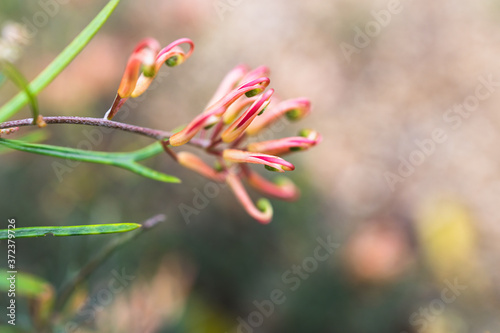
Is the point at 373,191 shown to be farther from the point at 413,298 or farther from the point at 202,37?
the point at 202,37

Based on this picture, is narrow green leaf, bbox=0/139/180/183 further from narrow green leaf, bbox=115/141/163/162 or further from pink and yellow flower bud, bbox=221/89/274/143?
pink and yellow flower bud, bbox=221/89/274/143

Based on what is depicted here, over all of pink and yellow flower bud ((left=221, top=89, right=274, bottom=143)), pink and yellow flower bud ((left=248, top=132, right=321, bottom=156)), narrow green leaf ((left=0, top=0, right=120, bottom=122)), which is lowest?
pink and yellow flower bud ((left=248, top=132, right=321, bottom=156))

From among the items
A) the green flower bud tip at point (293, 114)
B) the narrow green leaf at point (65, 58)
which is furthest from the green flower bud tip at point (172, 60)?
the green flower bud tip at point (293, 114)

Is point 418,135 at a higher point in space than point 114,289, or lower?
higher

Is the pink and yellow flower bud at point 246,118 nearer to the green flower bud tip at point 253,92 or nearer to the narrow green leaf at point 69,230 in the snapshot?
the green flower bud tip at point 253,92

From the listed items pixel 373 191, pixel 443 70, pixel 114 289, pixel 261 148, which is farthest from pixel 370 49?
pixel 261 148

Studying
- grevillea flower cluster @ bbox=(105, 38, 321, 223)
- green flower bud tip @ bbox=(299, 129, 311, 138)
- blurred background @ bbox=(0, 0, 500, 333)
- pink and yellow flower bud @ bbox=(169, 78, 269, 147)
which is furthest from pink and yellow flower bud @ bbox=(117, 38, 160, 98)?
blurred background @ bbox=(0, 0, 500, 333)
